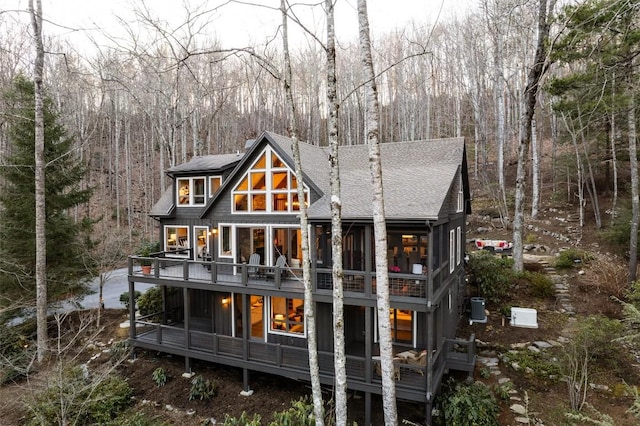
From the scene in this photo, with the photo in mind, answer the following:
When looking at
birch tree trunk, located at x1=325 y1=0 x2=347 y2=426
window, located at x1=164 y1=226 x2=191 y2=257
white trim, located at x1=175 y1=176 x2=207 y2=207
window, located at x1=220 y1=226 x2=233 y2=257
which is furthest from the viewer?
window, located at x1=164 y1=226 x2=191 y2=257

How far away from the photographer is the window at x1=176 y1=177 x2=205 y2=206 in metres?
15.4

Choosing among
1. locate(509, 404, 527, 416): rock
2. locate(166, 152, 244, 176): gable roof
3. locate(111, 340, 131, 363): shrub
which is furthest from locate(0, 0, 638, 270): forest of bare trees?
locate(509, 404, 527, 416): rock

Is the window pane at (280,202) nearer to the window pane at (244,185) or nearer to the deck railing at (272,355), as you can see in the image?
the window pane at (244,185)

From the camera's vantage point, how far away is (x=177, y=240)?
52.2ft

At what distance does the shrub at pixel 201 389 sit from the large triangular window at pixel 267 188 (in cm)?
604

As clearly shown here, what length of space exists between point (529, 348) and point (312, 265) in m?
7.81

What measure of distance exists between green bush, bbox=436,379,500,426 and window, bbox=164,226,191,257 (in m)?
11.7

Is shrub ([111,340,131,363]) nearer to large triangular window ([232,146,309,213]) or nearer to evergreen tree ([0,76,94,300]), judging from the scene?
evergreen tree ([0,76,94,300])

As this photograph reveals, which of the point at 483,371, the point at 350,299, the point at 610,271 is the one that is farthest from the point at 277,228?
the point at 610,271

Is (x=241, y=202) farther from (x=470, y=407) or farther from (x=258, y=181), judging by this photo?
(x=470, y=407)

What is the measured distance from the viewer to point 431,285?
9133 millimetres

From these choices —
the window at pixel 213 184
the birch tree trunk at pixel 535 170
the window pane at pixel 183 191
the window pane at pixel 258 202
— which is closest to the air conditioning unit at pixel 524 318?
the window pane at pixel 258 202

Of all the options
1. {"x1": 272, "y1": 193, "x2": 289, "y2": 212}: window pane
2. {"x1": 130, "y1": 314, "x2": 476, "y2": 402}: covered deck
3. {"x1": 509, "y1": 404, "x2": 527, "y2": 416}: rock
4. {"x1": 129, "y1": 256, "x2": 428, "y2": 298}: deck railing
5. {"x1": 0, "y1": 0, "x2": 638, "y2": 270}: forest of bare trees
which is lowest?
{"x1": 509, "y1": 404, "x2": 527, "y2": 416}: rock

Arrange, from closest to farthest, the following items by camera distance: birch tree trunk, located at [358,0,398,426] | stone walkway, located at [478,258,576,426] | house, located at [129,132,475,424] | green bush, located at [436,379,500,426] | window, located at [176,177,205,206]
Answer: birch tree trunk, located at [358,0,398,426] → green bush, located at [436,379,500,426] → stone walkway, located at [478,258,576,426] → house, located at [129,132,475,424] → window, located at [176,177,205,206]
